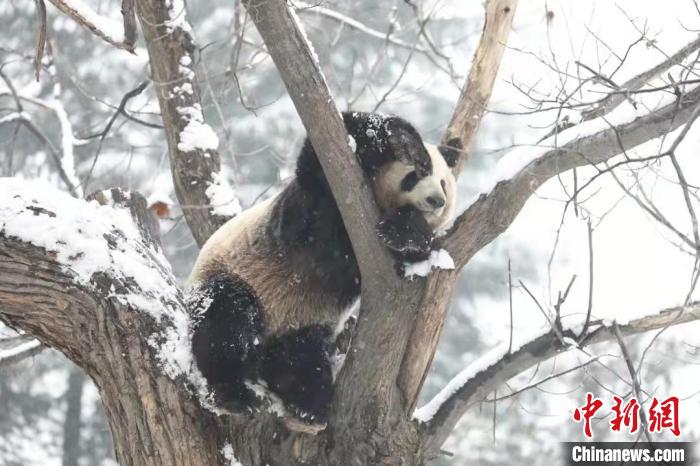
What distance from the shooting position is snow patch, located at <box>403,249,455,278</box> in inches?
136

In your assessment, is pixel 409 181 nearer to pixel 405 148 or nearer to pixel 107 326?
pixel 405 148

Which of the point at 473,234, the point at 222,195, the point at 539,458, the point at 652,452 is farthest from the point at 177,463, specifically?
the point at 539,458

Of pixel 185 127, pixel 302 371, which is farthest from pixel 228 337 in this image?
pixel 185 127

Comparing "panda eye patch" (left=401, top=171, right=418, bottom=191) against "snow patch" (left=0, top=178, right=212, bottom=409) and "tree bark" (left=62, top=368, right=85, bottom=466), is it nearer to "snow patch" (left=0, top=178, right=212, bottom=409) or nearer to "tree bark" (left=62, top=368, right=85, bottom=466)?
"snow patch" (left=0, top=178, right=212, bottom=409)

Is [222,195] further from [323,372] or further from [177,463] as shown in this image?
[177,463]

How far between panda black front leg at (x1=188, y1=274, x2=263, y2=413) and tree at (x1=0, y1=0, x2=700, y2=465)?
0.08 metres

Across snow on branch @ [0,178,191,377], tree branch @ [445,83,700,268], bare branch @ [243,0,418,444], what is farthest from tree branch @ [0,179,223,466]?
tree branch @ [445,83,700,268]

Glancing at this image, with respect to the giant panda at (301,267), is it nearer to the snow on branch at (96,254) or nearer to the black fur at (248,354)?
the black fur at (248,354)

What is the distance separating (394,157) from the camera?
3969 millimetres

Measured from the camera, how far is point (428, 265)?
3459 millimetres

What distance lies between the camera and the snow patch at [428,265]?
3445mm

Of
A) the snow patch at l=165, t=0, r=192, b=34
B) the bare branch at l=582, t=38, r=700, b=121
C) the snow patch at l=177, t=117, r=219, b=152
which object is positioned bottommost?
the bare branch at l=582, t=38, r=700, b=121

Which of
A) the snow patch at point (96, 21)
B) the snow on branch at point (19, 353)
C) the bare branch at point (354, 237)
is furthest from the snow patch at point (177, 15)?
the snow on branch at point (19, 353)

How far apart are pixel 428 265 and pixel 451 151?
4.00 feet
